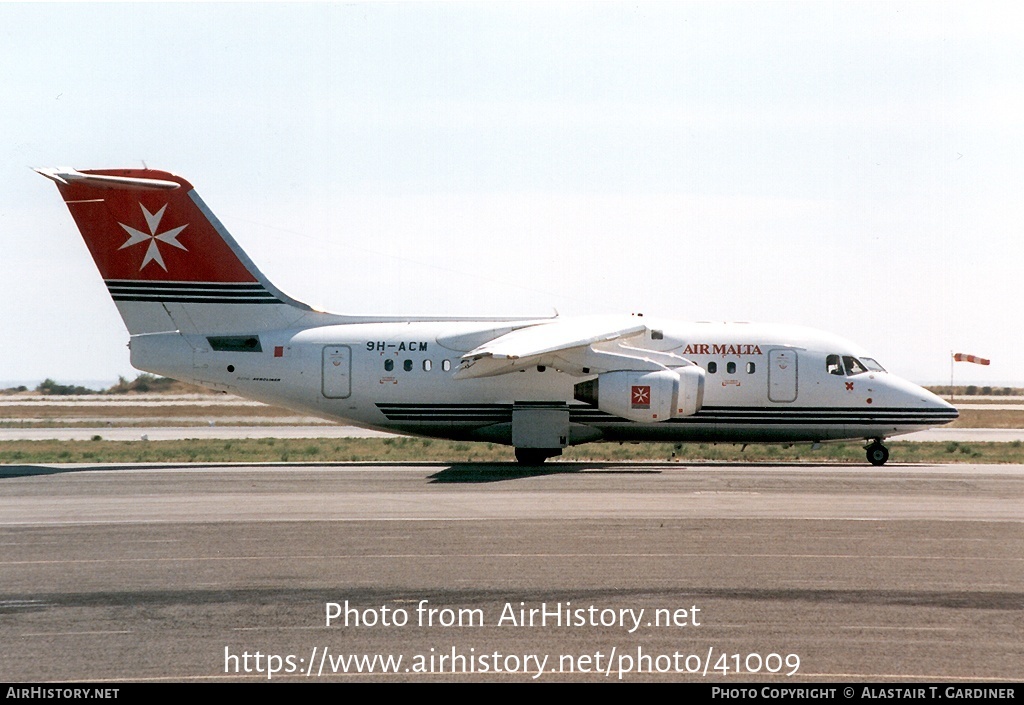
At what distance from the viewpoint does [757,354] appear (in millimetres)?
28172

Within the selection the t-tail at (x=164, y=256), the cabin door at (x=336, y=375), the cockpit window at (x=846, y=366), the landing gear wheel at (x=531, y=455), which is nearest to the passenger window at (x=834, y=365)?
the cockpit window at (x=846, y=366)

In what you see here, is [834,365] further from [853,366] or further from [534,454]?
[534,454]

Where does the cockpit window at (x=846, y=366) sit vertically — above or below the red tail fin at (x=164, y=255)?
below

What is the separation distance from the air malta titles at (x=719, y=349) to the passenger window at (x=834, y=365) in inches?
68.7

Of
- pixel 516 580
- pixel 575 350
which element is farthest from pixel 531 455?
pixel 516 580

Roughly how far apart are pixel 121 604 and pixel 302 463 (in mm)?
16395

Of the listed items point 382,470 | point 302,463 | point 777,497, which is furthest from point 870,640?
point 302,463

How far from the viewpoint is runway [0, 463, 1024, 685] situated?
32.8 ft

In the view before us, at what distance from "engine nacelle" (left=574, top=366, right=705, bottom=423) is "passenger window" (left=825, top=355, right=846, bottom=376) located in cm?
376

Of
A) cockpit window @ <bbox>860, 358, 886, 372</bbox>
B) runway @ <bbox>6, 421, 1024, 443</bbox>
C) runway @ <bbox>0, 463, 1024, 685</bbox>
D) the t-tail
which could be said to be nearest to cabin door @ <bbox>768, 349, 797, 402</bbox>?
cockpit window @ <bbox>860, 358, 886, 372</bbox>

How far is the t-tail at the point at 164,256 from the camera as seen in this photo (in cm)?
2755

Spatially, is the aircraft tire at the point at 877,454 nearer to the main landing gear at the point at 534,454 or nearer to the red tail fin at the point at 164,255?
the main landing gear at the point at 534,454

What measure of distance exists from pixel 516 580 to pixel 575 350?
1419 centimetres
